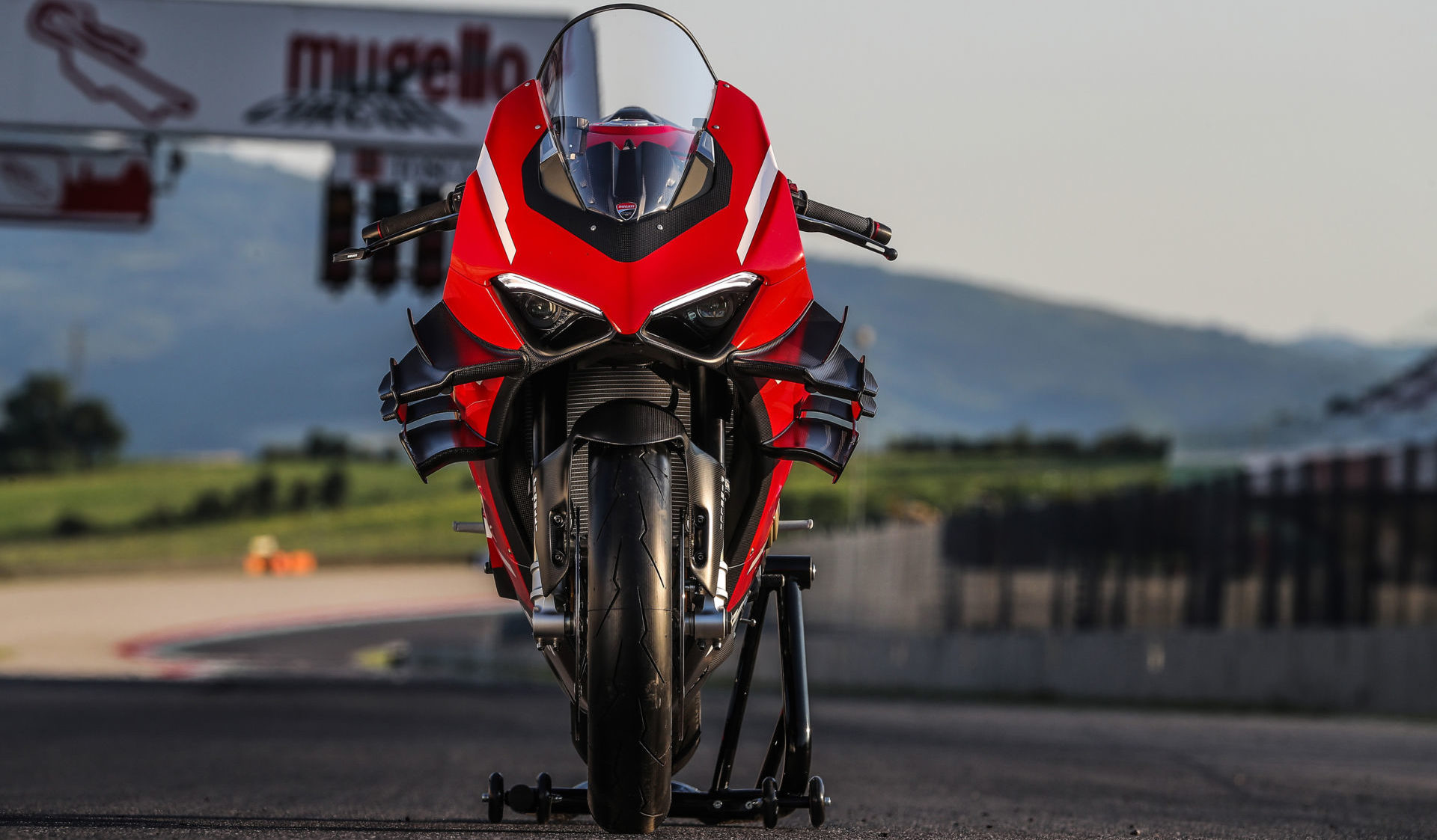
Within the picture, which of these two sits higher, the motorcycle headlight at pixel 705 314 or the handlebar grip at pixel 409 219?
the handlebar grip at pixel 409 219

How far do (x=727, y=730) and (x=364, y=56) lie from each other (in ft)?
60.4

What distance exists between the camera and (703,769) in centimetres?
1055

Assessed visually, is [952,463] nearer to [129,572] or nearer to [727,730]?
[129,572]

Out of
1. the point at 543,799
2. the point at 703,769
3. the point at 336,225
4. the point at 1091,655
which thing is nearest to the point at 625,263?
the point at 543,799

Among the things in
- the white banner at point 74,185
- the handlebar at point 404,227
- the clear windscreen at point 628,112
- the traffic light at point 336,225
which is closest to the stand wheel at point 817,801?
the clear windscreen at point 628,112

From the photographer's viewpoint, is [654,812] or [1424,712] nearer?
[654,812]

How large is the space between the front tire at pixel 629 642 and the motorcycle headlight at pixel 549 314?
34 centimetres

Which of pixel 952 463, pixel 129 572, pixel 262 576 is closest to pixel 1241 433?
pixel 262 576

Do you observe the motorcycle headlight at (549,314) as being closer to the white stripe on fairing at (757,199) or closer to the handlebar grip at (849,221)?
the white stripe on fairing at (757,199)

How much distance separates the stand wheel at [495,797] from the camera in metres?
5.02

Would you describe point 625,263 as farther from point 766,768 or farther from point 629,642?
point 766,768

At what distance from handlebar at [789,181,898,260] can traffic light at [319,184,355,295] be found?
590 inches

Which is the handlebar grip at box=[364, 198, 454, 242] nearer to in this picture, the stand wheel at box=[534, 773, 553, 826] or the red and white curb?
the stand wheel at box=[534, 773, 553, 826]

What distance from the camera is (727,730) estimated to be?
5.50 m
